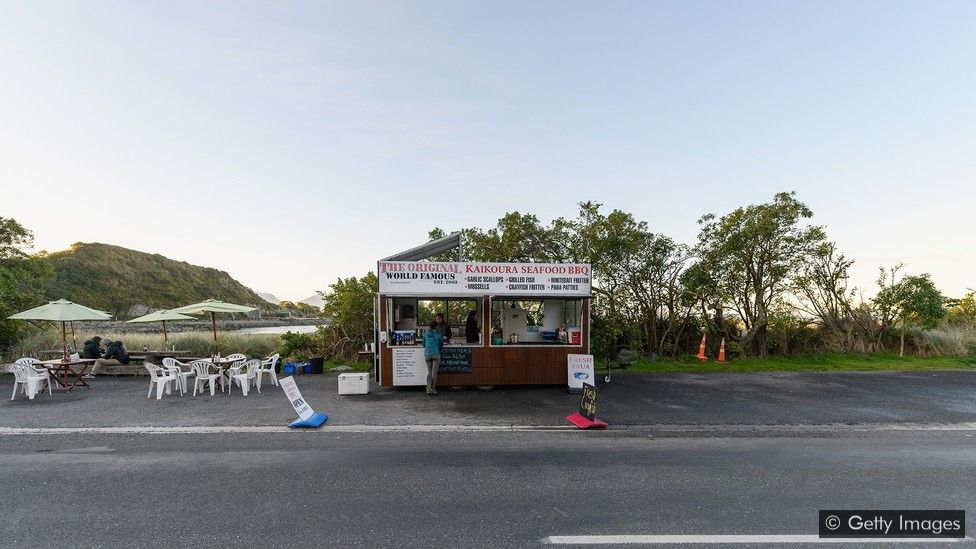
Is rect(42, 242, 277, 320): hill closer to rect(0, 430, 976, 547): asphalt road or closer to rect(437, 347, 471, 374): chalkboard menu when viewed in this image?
rect(437, 347, 471, 374): chalkboard menu

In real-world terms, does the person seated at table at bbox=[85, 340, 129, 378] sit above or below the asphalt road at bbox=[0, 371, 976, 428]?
above

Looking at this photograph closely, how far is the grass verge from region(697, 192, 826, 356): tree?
68.2 inches

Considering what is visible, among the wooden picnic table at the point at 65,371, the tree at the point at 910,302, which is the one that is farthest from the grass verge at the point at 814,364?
the wooden picnic table at the point at 65,371

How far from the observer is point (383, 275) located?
10.8 meters

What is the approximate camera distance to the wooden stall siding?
11.0 metres

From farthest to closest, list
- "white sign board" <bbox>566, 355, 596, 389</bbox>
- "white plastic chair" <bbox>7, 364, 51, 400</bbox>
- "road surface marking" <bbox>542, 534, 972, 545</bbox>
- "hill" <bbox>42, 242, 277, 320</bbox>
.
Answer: "hill" <bbox>42, 242, 277, 320</bbox>
"white sign board" <bbox>566, 355, 596, 389</bbox>
"white plastic chair" <bbox>7, 364, 51, 400</bbox>
"road surface marking" <bbox>542, 534, 972, 545</bbox>

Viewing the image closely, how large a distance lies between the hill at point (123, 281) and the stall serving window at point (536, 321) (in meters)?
68.5

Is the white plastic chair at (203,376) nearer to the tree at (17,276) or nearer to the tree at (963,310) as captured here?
the tree at (17,276)

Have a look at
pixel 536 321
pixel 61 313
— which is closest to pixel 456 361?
pixel 536 321

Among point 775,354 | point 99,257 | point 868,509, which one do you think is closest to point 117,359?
point 868,509

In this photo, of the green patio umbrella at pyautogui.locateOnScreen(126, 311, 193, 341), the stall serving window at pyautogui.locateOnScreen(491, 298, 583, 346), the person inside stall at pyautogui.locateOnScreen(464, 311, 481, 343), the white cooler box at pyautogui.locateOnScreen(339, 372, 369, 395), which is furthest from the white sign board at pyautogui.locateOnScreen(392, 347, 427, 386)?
the green patio umbrella at pyautogui.locateOnScreen(126, 311, 193, 341)

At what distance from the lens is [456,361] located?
10969 millimetres

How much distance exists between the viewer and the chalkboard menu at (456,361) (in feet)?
35.9

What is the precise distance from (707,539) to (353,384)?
8.14 meters
